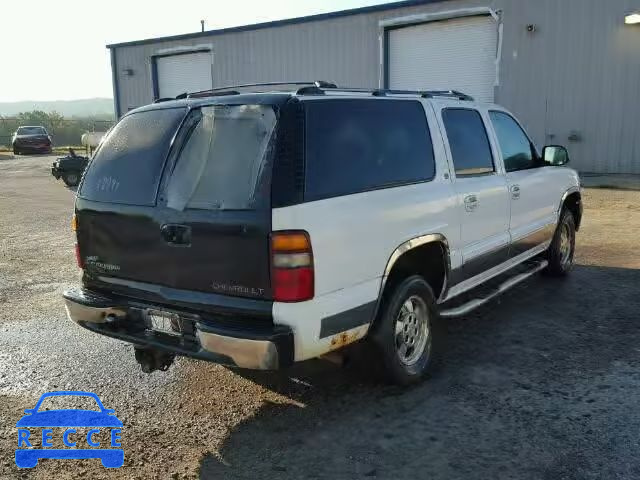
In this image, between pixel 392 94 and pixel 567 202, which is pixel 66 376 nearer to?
pixel 392 94

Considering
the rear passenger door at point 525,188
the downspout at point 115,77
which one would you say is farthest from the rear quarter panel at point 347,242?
the downspout at point 115,77

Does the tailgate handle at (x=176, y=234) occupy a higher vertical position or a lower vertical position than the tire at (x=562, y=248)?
higher

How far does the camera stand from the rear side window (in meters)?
3.62

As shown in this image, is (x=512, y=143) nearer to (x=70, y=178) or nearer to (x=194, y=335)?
(x=194, y=335)

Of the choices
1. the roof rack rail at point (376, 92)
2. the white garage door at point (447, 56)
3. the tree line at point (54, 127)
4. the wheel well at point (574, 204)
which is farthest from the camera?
the tree line at point (54, 127)

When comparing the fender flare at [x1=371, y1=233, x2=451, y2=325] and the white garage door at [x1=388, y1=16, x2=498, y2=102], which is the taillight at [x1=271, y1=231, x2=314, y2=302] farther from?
the white garage door at [x1=388, y1=16, x2=498, y2=102]

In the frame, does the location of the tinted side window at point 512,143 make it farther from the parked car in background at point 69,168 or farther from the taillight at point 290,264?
the parked car in background at point 69,168

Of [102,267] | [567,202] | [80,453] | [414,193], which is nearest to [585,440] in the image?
[414,193]

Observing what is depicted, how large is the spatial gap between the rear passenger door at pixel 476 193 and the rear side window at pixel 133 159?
6.90 ft

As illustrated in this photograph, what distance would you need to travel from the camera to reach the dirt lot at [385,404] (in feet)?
10.3

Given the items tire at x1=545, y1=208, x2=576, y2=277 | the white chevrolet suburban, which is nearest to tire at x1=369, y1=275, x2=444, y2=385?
the white chevrolet suburban

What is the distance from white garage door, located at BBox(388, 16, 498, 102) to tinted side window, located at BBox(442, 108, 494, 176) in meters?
13.2

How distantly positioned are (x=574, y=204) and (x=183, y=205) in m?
5.24

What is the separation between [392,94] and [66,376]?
10.1 ft
